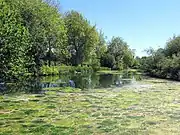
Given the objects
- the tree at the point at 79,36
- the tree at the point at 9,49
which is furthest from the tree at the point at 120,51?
the tree at the point at 9,49

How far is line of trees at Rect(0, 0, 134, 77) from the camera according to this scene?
76.0 feet

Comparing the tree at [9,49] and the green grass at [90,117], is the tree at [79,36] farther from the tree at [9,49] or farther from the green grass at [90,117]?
the green grass at [90,117]

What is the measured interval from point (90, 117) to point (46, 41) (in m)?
37.4

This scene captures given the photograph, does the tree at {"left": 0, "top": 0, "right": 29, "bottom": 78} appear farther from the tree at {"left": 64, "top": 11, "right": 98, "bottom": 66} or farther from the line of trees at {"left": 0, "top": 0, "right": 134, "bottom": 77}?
the tree at {"left": 64, "top": 11, "right": 98, "bottom": 66}

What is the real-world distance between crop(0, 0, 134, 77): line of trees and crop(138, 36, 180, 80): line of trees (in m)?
15.1

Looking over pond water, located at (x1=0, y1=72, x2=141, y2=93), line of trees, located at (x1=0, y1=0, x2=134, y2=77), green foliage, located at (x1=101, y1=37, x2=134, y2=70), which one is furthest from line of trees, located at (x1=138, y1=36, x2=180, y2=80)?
green foliage, located at (x1=101, y1=37, x2=134, y2=70)

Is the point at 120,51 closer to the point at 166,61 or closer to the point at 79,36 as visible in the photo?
the point at 79,36

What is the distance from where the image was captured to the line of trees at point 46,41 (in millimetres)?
23172

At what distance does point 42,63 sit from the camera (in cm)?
4759

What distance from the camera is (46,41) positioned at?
49656 millimetres

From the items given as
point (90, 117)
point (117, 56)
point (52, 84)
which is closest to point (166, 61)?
point (52, 84)

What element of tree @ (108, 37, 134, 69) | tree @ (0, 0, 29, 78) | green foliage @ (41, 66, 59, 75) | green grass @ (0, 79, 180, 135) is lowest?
green grass @ (0, 79, 180, 135)

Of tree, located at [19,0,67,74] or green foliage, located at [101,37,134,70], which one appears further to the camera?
green foliage, located at [101,37,134,70]

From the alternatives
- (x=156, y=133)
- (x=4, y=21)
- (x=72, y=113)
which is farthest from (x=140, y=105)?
(x=4, y=21)
